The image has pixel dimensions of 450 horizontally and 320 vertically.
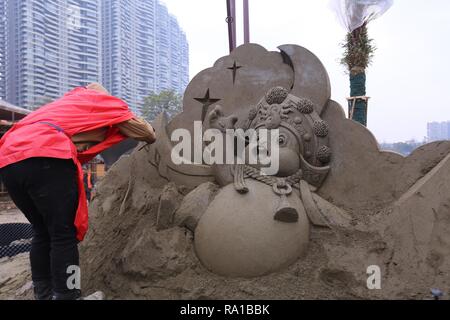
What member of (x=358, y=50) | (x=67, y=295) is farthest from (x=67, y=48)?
(x=67, y=295)

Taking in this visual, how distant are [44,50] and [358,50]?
38.3ft

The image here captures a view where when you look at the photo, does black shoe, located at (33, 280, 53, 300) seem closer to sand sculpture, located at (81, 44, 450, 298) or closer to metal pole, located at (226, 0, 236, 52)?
sand sculpture, located at (81, 44, 450, 298)

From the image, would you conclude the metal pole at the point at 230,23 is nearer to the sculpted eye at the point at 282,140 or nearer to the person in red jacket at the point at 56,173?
the sculpted eye at the point at 282,140

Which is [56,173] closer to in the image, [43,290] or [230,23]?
[43,290]

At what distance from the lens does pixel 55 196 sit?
5.76 ft

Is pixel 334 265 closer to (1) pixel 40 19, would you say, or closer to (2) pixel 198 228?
(2) pixel 198 228

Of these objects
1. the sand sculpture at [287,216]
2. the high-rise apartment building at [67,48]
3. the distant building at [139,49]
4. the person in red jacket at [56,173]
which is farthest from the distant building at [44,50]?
the person in red jacket at [56,173]

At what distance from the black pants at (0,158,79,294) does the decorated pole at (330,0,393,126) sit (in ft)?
16.5

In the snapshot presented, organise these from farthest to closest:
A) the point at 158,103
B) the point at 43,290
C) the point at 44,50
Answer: the point at 158,103
the point at 44,50
the point at 43,290

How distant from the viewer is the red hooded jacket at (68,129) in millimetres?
1730

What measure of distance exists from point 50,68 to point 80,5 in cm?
289

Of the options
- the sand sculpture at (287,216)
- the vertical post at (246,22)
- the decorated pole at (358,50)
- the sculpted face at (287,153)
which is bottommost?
the sand sculpture at (287,216)

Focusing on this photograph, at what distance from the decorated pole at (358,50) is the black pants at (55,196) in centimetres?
504

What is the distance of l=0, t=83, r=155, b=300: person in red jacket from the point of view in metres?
1.73
